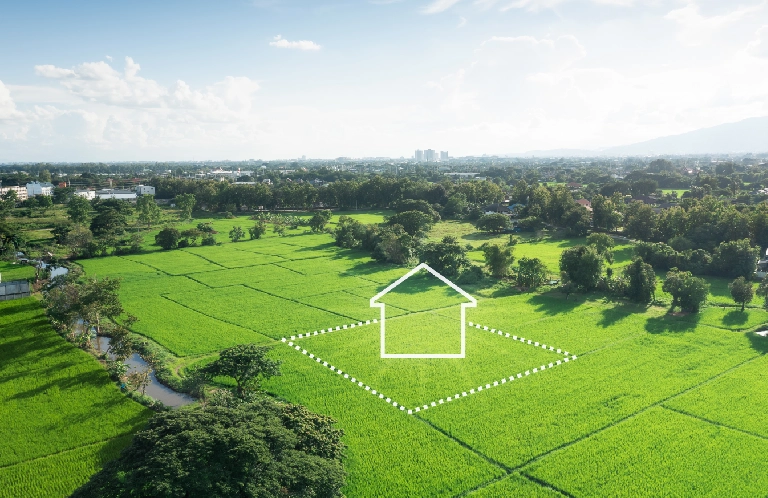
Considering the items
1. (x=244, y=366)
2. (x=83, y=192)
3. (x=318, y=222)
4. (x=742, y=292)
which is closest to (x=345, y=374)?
(x=244, y=366)

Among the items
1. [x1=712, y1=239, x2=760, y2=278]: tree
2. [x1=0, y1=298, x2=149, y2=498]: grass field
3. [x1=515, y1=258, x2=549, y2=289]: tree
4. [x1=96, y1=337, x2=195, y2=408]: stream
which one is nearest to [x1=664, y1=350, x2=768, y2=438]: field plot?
[x1=515, y1=258, x2=549, y2=289]: tree

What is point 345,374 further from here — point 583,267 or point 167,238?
point 167,238

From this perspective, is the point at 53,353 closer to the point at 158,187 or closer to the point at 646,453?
the point at 646,453

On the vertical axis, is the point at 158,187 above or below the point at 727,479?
above

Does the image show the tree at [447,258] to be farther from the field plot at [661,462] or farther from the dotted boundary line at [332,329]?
the field plot at [661,462]

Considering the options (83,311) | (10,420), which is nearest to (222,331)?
(83,311)
